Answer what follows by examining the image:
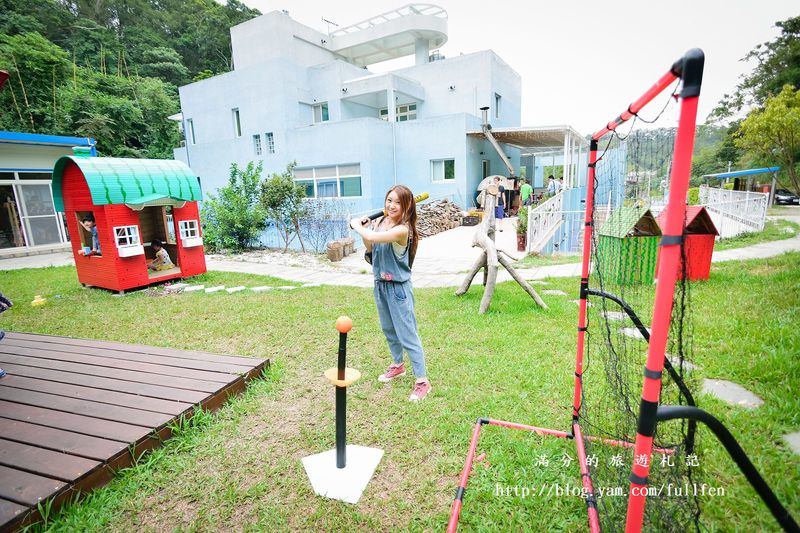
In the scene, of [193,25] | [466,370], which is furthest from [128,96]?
A: [466,370]

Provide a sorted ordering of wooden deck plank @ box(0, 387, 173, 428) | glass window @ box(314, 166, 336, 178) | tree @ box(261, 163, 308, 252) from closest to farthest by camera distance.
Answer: wooden deck plank @ box(0, 387, 173, 428) → tree @ box(261, 163, 308, 252) → glass window @ box(314, 166, 336, 178)

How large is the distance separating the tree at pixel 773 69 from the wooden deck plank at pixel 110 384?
104ft

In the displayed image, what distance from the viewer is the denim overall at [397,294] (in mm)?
3141

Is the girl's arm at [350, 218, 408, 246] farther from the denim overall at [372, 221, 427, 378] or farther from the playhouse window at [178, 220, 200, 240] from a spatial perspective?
the playhouse window at [178, 220, 200, 240]

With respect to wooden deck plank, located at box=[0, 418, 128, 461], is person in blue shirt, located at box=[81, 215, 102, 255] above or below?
above

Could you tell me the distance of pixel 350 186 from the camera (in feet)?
52.3

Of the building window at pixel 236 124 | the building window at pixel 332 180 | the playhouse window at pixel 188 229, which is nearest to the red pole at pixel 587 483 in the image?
the playhouse window at pixel 188 229

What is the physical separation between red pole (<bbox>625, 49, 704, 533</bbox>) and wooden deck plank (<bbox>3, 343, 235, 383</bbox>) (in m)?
3.19

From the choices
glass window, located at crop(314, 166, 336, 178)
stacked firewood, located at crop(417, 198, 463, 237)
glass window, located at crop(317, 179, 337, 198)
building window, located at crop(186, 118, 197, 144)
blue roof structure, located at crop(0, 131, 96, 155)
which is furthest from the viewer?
building window, located at crop(186, 118, 197, 144)

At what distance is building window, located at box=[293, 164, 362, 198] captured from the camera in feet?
51.8

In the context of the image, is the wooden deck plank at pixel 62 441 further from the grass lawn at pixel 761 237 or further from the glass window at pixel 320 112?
the glass window at pixel 320 112

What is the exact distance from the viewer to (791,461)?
224cm

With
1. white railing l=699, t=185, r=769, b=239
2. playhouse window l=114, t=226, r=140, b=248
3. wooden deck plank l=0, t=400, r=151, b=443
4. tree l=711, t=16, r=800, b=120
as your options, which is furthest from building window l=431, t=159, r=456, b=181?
tree l=711, t=16, r=800, b=120

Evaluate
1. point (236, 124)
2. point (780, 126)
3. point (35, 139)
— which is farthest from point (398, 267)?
point (236, 124)
